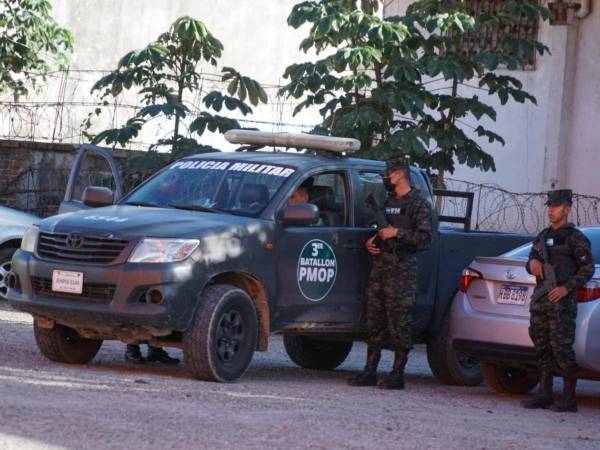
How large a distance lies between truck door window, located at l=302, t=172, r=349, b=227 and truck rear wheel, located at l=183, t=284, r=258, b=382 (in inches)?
51.6

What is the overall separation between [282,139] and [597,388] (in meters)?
4.09

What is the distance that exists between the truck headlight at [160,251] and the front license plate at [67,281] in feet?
1.50

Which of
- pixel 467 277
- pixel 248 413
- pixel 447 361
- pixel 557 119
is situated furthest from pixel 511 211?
pixel 248 413

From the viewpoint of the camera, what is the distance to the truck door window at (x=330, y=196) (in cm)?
1166

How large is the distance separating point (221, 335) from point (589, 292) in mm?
2759

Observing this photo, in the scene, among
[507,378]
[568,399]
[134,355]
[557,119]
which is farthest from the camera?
[557,119]

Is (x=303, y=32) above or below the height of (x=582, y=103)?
above

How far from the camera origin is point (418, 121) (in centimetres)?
1702

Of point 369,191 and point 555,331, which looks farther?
point 369,191

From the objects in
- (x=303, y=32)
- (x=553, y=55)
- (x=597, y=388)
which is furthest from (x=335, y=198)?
(x=303, y=32)

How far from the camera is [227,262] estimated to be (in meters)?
10.5

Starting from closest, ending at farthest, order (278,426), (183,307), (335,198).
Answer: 1. (278,426)
2. (183,307)
3. (335,198)

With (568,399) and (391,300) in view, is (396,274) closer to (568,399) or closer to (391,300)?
(391,300)

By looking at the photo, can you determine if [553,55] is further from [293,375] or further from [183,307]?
[183,307]
